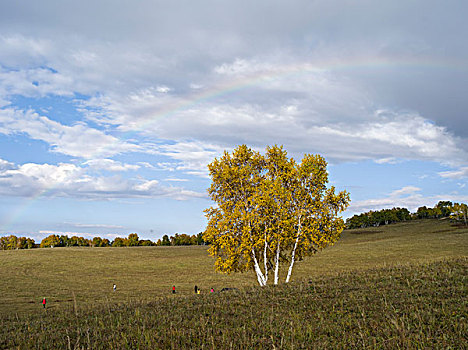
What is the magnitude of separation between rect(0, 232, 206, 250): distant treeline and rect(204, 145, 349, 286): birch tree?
13281 centimetres

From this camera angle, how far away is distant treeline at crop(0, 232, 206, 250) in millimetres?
166500

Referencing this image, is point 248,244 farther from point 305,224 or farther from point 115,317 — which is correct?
point 115,317

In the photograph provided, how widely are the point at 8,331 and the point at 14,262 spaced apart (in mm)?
81156

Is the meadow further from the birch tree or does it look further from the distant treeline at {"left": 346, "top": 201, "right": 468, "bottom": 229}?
the distant treeline at {"left": 346, "top": 201, "right": 468, "bottom": 229}

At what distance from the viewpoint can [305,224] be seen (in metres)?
32.7

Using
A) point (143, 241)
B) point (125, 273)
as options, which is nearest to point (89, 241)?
point (143, 241)

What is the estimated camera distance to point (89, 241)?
176 metres

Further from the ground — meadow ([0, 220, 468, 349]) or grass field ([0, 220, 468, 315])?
meadow ([0, 220, 468, 349])

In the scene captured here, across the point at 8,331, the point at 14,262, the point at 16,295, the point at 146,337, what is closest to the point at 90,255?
the point at 14,262

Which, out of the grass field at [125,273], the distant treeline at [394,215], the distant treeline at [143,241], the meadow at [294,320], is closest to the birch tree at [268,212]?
the grass field at [125,273]

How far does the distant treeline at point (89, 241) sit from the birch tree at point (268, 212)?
132805 mm

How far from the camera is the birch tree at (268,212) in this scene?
3152cm

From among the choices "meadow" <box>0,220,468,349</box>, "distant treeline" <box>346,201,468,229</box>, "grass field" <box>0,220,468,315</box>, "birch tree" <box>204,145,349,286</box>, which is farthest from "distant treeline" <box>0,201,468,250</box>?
"meadow" <box>0,220,468,349</box>

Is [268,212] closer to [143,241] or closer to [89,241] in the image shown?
[143,241]
